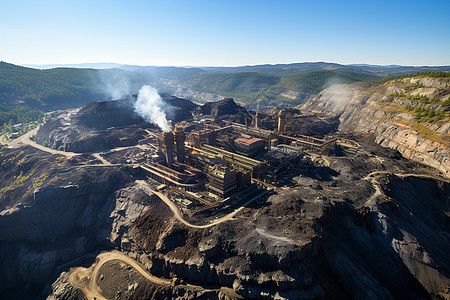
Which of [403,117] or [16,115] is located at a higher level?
[403,117]

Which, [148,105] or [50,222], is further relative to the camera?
[148,105]

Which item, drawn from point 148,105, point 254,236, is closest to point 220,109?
point 148,105

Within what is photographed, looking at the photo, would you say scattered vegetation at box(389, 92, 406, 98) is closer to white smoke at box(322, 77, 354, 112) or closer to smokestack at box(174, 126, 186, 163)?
white smoke at box(322, 77, 354, 112)

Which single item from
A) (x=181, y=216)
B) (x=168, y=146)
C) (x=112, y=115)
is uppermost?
(x=168, y=146)

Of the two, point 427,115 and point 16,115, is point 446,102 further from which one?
point 16,115

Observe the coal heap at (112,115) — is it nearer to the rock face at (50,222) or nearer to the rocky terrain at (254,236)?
the rocky terrain at (254,236)

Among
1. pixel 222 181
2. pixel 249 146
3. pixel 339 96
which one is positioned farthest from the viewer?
pixel 339 96
